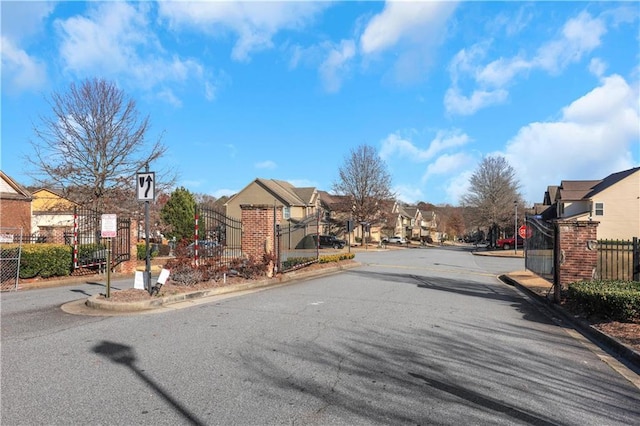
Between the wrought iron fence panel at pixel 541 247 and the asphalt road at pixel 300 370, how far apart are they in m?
4.72

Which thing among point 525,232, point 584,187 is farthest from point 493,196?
point 525,232

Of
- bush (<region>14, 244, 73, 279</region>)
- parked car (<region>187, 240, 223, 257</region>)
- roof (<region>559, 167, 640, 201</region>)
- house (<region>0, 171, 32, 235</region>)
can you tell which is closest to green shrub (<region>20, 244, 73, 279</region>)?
bush (<region>14, 244, 73, 279</region>)

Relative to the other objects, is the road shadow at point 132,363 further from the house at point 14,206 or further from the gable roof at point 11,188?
the gable roof at point 11,188

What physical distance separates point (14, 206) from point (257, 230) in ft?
68.4

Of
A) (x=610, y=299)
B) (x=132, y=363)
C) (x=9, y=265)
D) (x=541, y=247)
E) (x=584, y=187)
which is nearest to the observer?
(x=132, y=363)

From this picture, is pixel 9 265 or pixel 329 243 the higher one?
pixel 9 265

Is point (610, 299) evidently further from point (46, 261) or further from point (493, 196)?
point (493, 196)

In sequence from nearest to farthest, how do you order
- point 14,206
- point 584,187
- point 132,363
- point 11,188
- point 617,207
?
point 132,363 < point 14,206 < point 11,188 < point 617,207 < point 584,187

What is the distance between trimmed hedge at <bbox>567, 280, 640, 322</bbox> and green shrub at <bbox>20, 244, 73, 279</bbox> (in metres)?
15.5

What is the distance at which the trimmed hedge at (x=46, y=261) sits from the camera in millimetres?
14094

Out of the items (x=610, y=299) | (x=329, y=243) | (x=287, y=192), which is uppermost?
(x=287, y=192)

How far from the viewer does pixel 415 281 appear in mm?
16094

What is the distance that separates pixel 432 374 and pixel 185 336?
3847mm

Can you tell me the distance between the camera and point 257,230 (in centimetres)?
1421
